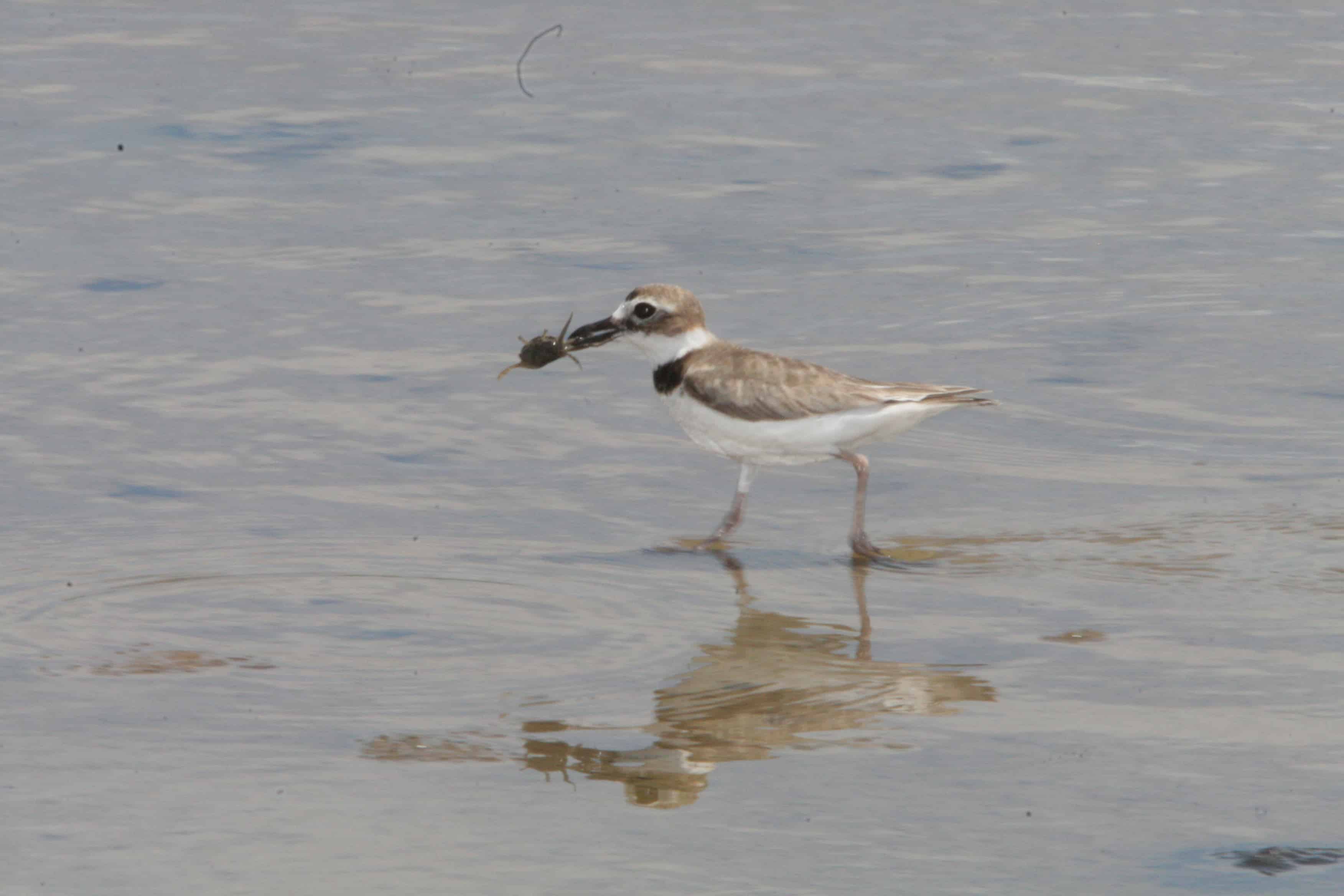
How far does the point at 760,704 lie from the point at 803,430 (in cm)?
238

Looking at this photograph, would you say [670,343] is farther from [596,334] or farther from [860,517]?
[860,517]

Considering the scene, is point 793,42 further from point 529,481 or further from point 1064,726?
point 1064,726

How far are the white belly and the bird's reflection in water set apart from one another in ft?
3.90

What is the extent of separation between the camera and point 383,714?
6746 mm

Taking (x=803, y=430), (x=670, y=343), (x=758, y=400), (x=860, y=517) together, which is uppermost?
(x=670, y=343)

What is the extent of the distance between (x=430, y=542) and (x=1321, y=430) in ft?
15.6

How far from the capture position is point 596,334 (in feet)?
31.3

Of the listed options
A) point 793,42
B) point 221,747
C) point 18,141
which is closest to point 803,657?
point 221,747

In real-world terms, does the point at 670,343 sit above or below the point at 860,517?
above

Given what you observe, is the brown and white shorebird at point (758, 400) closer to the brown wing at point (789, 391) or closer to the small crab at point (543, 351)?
the brown wing at point (789, 391)

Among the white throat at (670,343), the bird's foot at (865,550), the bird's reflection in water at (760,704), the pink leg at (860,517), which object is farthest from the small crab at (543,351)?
the bird's reflection in water at (760,704)

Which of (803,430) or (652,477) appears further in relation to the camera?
(652,477)

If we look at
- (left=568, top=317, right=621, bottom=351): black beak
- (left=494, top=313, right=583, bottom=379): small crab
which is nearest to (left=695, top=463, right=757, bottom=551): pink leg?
(left=568, top=317, right=621, bottom=351): black beak

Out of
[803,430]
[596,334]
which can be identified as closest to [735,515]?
[803,430]
